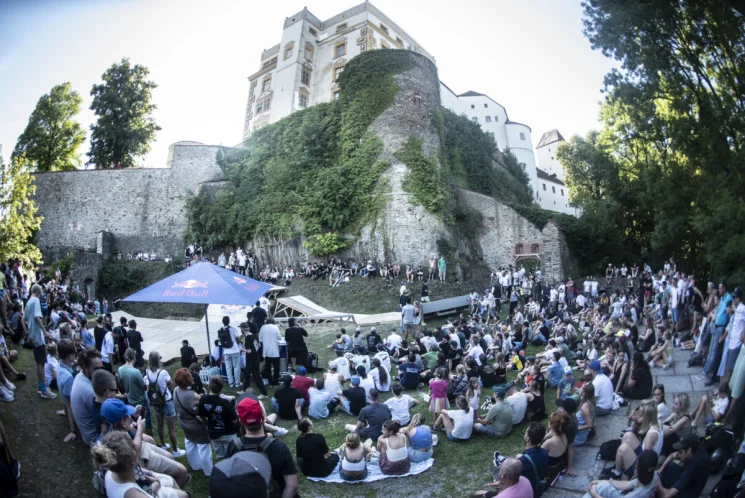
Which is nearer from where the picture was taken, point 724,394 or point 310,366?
point 724,394

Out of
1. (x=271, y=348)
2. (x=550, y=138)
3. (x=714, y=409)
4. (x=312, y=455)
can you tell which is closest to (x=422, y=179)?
(x=271, y=348)

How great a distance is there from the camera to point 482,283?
26.9 meters

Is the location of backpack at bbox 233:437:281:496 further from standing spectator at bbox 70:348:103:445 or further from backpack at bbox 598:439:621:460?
backpack at bbox 598:439:621:460

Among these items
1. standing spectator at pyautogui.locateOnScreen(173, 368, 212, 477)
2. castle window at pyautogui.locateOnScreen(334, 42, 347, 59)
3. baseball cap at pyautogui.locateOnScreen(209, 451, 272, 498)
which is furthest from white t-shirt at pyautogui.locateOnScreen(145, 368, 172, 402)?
castle window at pyautogui.locateOnScreen(334, 42, 347, 59)

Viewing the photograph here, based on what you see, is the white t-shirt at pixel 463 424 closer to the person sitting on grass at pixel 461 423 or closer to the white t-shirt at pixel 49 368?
the person sitting on grass at pixel 461 423

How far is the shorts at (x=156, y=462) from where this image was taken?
4772 mm

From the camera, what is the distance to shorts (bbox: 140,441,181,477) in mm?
4772

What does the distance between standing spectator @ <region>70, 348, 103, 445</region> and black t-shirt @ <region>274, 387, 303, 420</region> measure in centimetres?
337

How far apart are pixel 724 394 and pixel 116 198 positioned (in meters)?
38.4

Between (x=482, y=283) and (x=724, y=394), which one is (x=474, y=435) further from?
(x=482, y=283)

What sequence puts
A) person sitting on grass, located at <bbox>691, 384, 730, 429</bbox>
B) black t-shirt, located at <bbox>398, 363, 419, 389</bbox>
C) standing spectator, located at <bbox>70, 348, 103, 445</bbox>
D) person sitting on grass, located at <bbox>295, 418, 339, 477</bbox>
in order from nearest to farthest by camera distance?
standing spectator, located at <bbox>70, 348, 103, 445</bbox> < person sitting on grass, located at <bbox>295, 418, 339, 477</bbox> < person sitting on grass, located at <bbox>691, 384, 730, 429</bbox> < black t-shirt, located at <bbox>398, 363, 419, 389</bbox>

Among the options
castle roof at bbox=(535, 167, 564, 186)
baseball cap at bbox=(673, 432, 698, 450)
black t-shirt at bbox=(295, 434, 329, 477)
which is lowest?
black t-shirt at bbox=(295, 434, 329, 477)

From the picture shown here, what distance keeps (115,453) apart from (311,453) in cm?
323

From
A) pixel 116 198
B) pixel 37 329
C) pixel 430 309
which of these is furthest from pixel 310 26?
pixel 37 329
